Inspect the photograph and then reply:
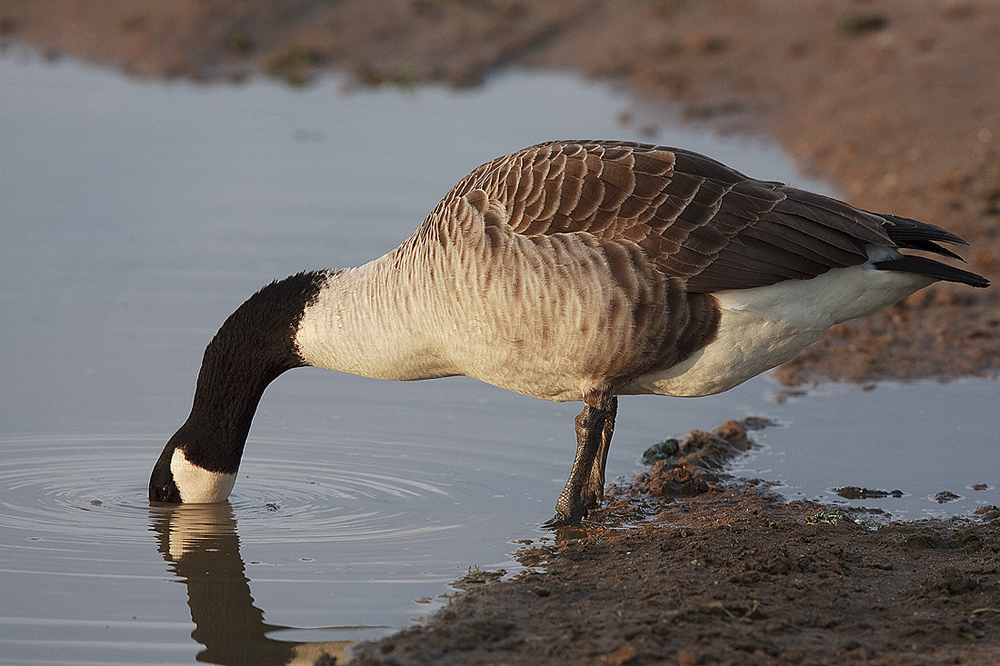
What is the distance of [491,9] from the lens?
17750mm

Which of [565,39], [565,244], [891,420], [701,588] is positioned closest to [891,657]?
[701,588]

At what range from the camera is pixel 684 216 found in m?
5.73

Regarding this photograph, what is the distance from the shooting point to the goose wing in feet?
18.6

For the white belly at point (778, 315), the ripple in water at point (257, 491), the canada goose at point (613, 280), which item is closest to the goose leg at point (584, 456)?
the canada goose at point (613, 280)

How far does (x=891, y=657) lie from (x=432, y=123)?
10448mm

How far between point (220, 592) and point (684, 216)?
2630mm

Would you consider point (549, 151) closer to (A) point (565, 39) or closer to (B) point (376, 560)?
(B) point (376, 560)

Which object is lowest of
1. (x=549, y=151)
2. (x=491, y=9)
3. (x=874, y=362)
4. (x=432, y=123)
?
(x=874, y=362)

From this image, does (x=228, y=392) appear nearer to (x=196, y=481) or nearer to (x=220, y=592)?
(x=196, y=481)

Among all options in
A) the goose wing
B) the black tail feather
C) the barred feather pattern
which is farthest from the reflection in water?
the black tail feather

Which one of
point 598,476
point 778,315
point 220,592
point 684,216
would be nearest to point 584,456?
point 598,476

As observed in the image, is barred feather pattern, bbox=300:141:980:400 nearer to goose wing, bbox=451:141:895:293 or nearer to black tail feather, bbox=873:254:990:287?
goose wing, bbox=451:141:895:293

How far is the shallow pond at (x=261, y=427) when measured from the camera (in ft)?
17.7

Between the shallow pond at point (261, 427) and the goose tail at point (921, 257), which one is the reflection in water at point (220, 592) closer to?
the shallow pond at point (261, 427)
